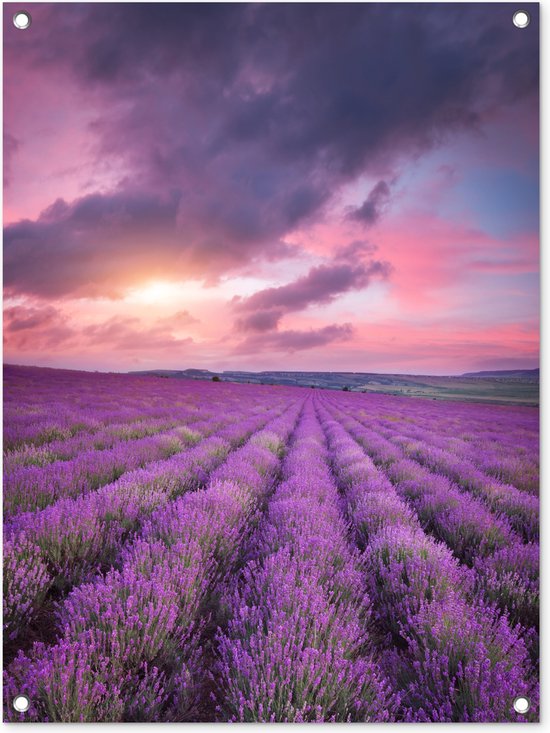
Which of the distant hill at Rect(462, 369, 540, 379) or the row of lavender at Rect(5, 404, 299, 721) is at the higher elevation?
the distant hill at Rect(462, 369, 540, 379)

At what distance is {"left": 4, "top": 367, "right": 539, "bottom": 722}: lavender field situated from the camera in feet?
4.75

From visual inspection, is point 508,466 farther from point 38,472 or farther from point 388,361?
point 38,472

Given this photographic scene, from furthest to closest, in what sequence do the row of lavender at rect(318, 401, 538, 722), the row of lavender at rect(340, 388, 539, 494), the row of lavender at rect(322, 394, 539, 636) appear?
the row of lavender at rect(340, 388, 539, 494)
the row of lavender at rect(322, 394, 539, 636)
the row of lavender at rect(318, 401, 538, 722)

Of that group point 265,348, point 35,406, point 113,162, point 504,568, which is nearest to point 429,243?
point 265,348

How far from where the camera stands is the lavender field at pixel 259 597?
1.45 meters

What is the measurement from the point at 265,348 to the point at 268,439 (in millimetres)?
2803

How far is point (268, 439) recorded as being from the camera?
6.29 m

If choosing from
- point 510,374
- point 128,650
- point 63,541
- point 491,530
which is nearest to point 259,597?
point 128,650

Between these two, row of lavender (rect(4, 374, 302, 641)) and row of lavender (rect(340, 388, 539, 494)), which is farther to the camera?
row of lavender (rect(340, 388, 539, 494))

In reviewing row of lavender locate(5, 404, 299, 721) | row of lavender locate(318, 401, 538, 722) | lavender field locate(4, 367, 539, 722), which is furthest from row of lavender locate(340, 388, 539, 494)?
row of lavender locate(5, 404, 299, 721)

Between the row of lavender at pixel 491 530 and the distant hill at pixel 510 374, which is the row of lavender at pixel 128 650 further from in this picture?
the distant hill at pixel 510 374

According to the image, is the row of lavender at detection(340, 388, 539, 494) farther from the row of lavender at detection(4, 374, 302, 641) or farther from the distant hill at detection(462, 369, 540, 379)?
the row of lavender at detection(4, 374, 302, 641)

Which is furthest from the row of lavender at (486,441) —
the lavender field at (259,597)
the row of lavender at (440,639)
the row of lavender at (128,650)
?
the row of lavender at (128,650)

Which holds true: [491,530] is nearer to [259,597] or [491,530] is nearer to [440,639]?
[440,639]
